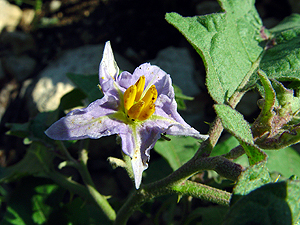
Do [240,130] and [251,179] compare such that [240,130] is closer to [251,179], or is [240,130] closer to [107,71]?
[251,179]

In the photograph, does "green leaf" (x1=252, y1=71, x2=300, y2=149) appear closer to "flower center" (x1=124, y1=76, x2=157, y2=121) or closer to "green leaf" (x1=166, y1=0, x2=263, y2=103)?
"green leaf" (x1=166, y1=0, x2=263, y2=103)

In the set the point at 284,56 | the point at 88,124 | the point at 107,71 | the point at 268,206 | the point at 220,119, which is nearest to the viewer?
the point at 268,206

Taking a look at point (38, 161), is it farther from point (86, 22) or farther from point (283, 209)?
point (86, 22)

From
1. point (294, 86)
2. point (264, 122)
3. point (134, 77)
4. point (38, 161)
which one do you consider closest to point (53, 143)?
point (38, 161)

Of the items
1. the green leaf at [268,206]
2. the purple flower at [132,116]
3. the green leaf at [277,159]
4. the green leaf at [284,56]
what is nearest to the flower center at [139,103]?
the purple flower at [132,116]

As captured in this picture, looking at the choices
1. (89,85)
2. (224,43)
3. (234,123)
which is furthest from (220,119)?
(89,85)

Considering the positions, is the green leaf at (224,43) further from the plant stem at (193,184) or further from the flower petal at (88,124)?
the flower petal at (88,124)

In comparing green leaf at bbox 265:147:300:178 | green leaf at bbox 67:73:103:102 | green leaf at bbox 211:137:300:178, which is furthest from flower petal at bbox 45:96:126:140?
green leaf at bbox 265:147:300:178
